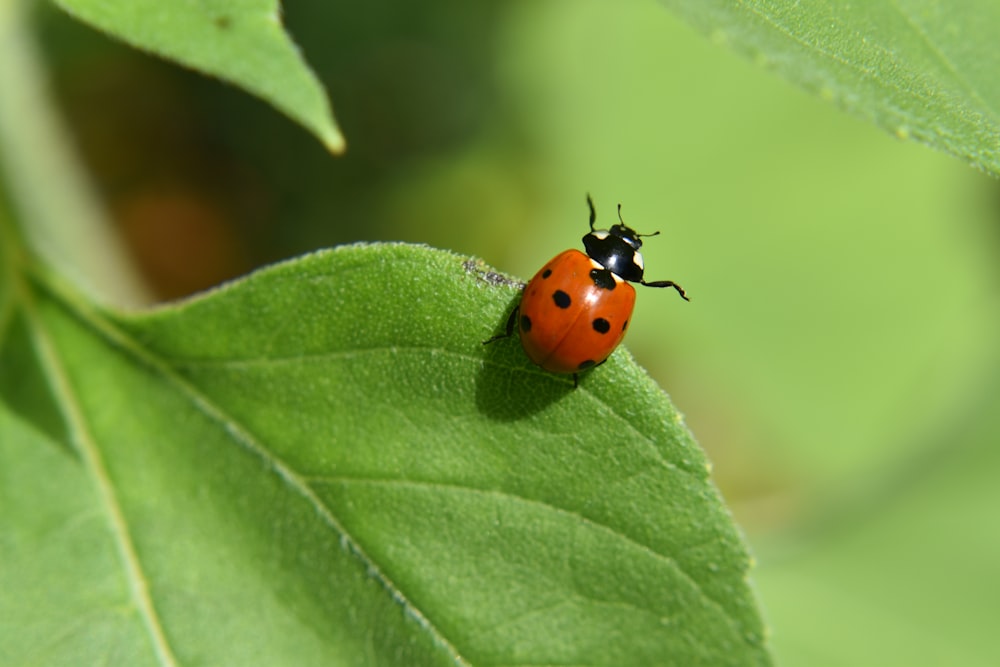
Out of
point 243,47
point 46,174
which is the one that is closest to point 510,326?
point 243,47

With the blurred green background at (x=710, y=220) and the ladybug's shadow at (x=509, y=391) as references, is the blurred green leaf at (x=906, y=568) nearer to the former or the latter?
the blurred green background at (x=710, y=220)

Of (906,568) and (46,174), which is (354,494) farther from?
(906,568)

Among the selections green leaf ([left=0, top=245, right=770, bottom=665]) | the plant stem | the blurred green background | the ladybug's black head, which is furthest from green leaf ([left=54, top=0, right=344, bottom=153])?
the blurred green background

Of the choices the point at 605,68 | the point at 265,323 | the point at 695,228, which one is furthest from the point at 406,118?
the point at 265,323

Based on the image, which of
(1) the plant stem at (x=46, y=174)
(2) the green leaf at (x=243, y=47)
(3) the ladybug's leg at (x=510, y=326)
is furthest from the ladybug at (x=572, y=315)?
(1) the plant stem at (x=46, y=174)

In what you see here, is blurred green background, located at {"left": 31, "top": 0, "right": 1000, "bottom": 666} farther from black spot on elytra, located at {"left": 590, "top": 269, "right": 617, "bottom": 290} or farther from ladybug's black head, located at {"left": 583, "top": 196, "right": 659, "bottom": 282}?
black spot on elytra, located at {"left": 590, "top": 269, "right": 617, "bottom": 290}

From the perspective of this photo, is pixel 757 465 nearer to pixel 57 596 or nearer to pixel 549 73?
pixel 549 73
